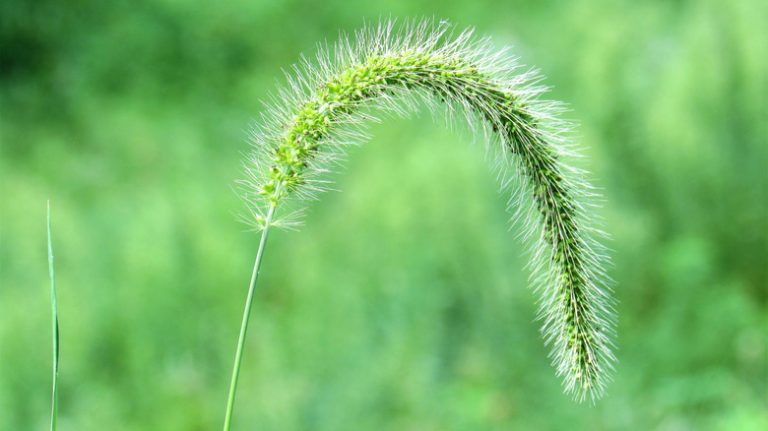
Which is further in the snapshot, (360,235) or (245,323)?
(360,235)

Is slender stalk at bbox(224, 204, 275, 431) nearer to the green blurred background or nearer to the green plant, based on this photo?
the green plant

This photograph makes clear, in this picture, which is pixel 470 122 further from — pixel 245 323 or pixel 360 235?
pixel 360 235

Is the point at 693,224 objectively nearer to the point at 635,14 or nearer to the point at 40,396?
the point at 635,14

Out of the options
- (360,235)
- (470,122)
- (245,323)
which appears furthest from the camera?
(360,235)

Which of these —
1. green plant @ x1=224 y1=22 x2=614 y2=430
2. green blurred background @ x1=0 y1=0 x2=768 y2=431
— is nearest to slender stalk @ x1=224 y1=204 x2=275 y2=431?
green plant @ x1=224 y1=22 x2=614 y2=430

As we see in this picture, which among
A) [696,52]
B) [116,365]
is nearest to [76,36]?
[116,365]

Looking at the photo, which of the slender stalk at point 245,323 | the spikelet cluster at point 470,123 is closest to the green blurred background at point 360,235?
the spikelet cluster at point 470,123

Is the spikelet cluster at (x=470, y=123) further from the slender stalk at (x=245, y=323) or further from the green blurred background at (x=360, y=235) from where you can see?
the green blurred background at (x=360, y=235)

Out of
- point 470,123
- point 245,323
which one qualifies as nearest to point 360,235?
point 470,123
